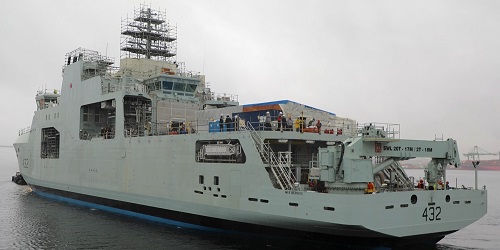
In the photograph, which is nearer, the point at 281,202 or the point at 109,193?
the point at 281,202

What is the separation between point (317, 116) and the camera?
19.8m

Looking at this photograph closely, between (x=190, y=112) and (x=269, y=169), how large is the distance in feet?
33.4

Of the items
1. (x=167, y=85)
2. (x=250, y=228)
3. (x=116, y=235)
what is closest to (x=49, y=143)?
(x=167, y=85)

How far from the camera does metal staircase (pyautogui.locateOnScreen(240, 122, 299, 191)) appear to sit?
53.6 feet

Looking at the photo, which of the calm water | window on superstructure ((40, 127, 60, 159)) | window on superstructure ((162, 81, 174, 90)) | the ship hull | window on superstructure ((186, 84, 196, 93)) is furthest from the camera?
window on superstructure ((40, 127, 60, 159))

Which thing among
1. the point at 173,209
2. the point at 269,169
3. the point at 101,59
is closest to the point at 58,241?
the point at 173,209

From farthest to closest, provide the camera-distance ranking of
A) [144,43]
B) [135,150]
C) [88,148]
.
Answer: [144,43], [88,148], [135,150]

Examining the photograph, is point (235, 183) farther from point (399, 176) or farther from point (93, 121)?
point (93, 121)

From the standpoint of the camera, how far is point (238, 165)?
17.7 m

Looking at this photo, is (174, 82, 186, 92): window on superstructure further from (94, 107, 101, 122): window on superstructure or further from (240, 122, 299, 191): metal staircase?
(240, 122, 299, 191): metal staircase

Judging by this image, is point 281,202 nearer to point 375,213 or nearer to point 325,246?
point 325,246

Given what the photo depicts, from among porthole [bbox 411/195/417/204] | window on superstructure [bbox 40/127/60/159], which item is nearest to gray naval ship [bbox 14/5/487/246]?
porthole [bbox 411/195/417/204]

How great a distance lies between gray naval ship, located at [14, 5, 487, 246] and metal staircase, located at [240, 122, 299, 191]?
0.06 metres

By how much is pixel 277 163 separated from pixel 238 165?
6.13 ft
